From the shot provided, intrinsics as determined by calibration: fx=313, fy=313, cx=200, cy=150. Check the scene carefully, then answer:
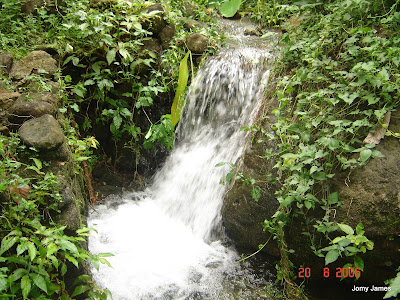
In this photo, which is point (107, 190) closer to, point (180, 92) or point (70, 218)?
point (180, 92)

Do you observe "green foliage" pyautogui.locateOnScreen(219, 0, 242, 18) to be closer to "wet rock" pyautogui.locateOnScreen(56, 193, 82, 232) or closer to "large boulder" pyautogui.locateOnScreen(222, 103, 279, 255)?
"wet rock" pyautogui.locateOnScreen(56, 193, 82, 232)

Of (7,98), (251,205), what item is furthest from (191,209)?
(7,98)

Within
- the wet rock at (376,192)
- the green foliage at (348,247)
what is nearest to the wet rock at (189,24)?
the wet rock at (376,192)

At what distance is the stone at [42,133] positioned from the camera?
8.63 feet

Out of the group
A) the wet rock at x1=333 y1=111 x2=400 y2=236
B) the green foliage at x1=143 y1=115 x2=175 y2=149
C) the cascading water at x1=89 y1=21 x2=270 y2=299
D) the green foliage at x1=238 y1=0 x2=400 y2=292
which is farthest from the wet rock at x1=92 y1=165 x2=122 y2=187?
the wet rock at x1=333 y1=111 x2=400 y2=236

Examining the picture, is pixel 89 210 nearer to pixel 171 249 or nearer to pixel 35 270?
pixel 171 249

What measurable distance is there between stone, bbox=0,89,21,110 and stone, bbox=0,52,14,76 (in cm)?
51

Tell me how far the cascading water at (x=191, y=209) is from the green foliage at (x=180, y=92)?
23cm

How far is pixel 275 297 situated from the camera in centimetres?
289

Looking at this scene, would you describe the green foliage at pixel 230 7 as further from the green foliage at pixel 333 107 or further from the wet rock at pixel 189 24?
the wet rock at pixel 189 24

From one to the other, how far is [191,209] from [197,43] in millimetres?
2555

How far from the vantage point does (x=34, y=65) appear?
12.2 ft

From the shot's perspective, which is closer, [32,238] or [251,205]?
[32,238]

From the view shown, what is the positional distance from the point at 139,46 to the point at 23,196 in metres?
2.98
